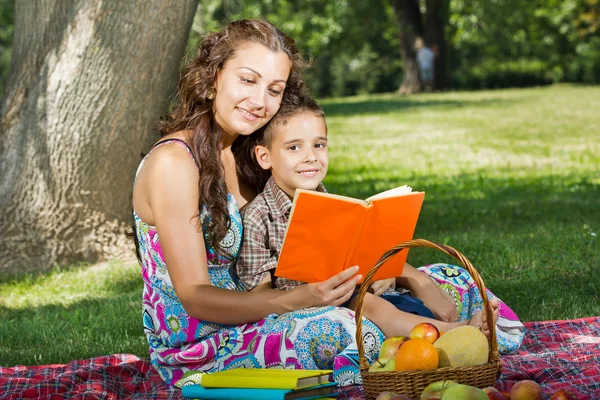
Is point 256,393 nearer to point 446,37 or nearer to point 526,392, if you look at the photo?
point 526,392

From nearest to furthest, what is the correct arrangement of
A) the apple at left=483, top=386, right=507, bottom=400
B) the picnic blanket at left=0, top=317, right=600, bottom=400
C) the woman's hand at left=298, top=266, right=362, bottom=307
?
1. the apple at left=483, top=386, right=507, bottom=400
2. the woman's hand at left=298, top=266, right=362, bottom=307
3. the picnic blanket at left=0, top=317, right=600, bottom=400

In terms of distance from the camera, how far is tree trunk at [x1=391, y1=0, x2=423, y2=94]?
3098 cm

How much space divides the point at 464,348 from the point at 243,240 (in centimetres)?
106

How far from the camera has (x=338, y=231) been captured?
3252 mm

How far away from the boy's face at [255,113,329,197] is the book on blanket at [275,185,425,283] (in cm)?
44

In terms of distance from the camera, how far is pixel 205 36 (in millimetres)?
3842

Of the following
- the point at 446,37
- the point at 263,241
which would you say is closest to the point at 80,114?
the point at 263,241

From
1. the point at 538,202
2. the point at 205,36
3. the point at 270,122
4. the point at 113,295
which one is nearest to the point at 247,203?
the point at 270,122

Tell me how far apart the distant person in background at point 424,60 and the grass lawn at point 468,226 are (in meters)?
13.3

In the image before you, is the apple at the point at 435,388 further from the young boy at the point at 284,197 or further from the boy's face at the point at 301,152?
the boy's face at the point at 301,152

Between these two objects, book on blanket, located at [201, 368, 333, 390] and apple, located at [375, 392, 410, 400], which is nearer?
apple, located at [375, 392, 410, 400]

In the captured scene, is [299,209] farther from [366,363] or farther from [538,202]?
[538,202]

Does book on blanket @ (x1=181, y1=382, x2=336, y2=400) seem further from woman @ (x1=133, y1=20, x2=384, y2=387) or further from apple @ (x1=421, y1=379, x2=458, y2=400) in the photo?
apple @ (x1=421, y1=379, x2=458, y2=400)

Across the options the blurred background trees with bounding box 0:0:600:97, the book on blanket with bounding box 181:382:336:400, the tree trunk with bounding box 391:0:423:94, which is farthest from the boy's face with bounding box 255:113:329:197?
the tree trunk with bounding box 391:0:423:94
